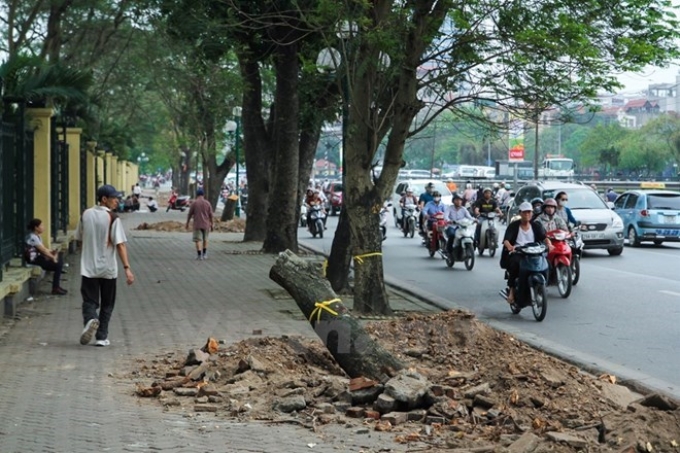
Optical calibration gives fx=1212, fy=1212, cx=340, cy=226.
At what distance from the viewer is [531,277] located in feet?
53.2

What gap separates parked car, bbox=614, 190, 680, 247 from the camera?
1262 inches

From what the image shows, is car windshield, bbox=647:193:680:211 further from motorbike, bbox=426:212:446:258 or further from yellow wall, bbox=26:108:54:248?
yellow wall, bbox=26:108:54:248

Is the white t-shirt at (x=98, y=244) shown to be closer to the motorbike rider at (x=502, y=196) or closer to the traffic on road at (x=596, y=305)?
the traffic on road at (x=596, y=305)

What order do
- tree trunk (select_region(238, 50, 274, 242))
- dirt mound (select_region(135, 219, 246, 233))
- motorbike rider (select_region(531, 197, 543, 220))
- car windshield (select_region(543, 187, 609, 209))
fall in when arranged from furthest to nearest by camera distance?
dirt mound (select_region(135, 219, 246, 233)) < tree trunk (select_region(238, 50, 274, 242)) < car windshield (select_region(543, 187, 609, 209)) < motorbike rider (select_region(531, 197, 543, 220))

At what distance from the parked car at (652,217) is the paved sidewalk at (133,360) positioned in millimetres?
12425

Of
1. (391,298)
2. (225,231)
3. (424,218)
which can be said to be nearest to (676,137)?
(225,231)

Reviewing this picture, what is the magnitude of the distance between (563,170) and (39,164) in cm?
5323

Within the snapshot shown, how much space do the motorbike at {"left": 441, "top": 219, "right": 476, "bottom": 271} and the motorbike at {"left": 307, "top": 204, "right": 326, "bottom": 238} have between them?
12450 millimetres

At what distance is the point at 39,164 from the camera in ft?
65.8

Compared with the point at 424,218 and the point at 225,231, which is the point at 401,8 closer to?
the point at 424,218

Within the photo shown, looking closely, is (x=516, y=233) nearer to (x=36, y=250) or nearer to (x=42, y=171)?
(x=36, y=250)

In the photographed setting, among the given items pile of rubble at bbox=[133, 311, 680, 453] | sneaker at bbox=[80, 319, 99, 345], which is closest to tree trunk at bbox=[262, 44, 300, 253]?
sneaker at bbox=[80, 319, 99, 345]

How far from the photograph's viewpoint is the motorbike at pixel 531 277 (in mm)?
16125

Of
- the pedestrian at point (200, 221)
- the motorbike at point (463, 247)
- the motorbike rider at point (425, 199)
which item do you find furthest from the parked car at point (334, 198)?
the motorbike at point (463, 247)
